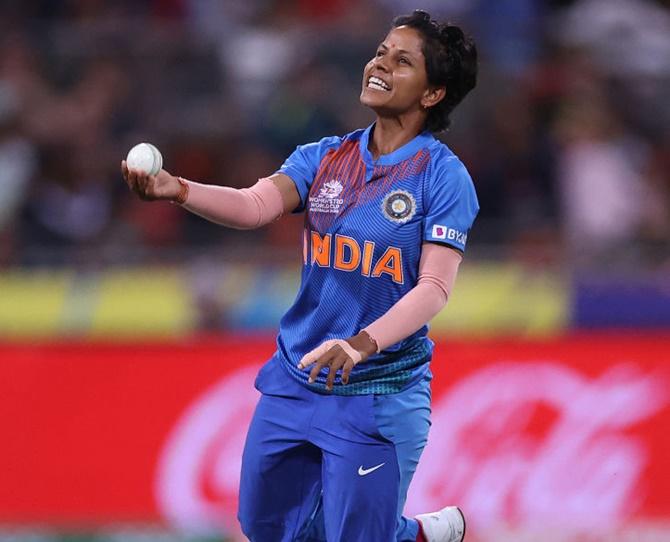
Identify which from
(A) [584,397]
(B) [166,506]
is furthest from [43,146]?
(A) [584,397]

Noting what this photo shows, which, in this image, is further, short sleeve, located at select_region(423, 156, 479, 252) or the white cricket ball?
short sleeve, located at select_region(423, 156, 479, 252)

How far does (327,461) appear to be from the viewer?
5043 mm

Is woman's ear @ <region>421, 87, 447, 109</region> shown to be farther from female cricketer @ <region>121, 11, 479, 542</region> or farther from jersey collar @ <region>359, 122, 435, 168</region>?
jersey collar @ <region>359, 122, 435, 168</region>

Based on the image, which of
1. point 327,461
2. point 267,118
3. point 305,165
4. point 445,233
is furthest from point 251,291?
point 445,233

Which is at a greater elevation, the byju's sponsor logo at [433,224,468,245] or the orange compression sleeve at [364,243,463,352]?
the byju's sponsor logo at [433,224,468,245]

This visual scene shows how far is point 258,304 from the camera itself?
8922 mm

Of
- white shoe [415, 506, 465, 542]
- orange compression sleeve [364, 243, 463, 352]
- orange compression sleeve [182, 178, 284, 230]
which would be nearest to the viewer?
orange compression sleeve [364, 243, 463, 352]

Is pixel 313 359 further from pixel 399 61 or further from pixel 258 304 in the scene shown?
pixel 258 304

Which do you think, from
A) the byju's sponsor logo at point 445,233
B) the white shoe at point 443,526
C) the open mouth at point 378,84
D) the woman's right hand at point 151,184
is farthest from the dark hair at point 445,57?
the white shoe at point 443,526

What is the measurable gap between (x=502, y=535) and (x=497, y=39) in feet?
16.7

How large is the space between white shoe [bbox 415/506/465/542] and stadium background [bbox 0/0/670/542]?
1.50m

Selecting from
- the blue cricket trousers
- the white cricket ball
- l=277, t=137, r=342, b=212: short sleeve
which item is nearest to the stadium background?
the blue cricket trousers

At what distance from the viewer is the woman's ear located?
16.6ft

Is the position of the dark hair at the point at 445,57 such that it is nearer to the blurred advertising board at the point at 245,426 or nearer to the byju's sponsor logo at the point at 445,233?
the byju's sponsor logo at the point at 445,233
